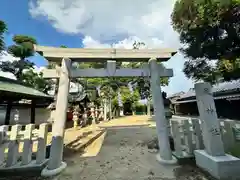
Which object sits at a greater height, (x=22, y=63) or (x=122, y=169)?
(x=22, y=63)

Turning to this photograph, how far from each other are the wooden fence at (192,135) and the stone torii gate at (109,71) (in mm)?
267

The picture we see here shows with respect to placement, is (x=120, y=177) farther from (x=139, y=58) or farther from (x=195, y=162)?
(x=139, y=58)

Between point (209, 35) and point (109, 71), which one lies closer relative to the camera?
point (109, 71)

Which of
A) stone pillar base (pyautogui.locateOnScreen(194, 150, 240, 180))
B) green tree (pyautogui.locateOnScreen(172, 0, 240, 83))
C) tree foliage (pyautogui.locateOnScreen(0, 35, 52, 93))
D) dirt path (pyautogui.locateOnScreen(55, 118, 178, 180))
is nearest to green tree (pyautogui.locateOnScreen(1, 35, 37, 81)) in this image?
tree foliage (pyautogui.locateOnScreen(0, 35, 52, 93))

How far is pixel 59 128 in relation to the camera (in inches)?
146

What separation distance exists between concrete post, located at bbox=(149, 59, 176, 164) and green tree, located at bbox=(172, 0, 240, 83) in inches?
282

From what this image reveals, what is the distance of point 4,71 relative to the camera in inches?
749

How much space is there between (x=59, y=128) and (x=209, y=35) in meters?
10.8

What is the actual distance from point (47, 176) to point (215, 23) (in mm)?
11084

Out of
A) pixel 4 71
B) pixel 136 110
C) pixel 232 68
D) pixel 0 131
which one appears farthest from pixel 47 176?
pixel 136 110

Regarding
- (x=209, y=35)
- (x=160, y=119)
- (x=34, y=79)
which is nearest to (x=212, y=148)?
(x=160, y=119)

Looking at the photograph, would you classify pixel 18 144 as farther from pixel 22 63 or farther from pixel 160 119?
pixel 22 63

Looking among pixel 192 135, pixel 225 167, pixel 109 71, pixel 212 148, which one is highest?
pixel 109 71

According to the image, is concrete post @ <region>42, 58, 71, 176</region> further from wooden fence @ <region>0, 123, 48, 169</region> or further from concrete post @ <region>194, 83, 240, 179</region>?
concrete post @ <region>194, 83, 240, 179</region>
